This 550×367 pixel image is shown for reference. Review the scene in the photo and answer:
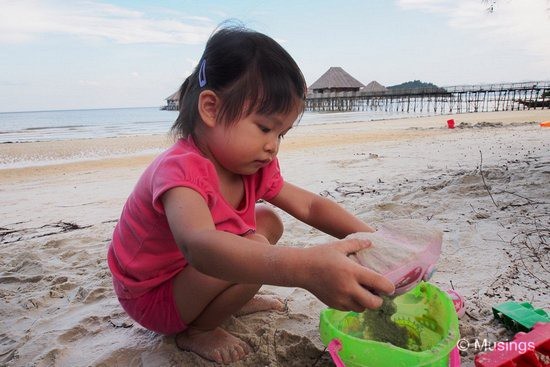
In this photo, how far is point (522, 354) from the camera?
119 cm

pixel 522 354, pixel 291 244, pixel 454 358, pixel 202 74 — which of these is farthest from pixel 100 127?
pixel 522 354

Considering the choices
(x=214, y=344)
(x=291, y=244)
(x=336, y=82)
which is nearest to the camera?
(x=214, y=344)

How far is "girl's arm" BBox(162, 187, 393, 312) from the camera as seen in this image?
96cm

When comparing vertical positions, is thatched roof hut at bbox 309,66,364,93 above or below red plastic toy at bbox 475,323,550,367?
above

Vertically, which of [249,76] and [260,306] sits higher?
[249,76]

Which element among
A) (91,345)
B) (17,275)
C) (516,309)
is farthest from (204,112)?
(17,275)

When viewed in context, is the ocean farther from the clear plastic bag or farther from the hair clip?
the clear plastic bag

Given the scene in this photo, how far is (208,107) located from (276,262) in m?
0.69

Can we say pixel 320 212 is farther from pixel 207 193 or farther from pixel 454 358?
pixel 454 358

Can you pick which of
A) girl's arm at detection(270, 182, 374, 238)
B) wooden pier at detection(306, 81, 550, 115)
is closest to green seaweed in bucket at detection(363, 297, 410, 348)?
girl's arm at detection(270, 182, 374, 238)

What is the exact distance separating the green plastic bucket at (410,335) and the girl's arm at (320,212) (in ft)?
1.21

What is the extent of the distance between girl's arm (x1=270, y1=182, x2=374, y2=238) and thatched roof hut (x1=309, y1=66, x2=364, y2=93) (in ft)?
133

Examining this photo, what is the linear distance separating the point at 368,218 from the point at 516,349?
1.86 meters

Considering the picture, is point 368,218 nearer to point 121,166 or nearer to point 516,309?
point 516,309
